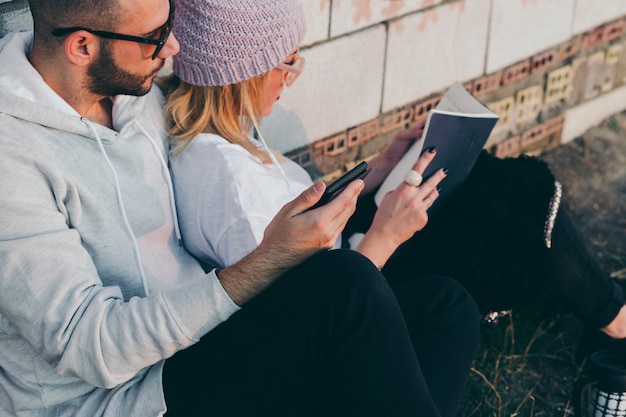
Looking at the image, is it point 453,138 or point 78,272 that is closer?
point 78,272

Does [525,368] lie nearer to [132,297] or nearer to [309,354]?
[309,354]

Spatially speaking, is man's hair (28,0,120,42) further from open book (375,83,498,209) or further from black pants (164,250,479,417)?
open book (375,83,498,209)

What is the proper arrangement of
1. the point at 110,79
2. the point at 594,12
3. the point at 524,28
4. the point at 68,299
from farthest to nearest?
the point at 594,12 < the point at 524,28 < the point at 110,79 < the point at 68,299

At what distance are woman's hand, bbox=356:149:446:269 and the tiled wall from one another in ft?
2.70

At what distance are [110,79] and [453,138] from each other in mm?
944

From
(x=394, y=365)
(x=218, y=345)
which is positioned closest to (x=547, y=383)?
(x=394, y=365)

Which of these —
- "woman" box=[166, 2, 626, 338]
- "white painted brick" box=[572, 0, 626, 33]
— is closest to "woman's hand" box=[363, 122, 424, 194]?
"woman" box=[166, 2, 626, 338]

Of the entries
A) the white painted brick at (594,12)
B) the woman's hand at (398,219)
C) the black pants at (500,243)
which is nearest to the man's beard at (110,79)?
the woman's hand at (398,219)

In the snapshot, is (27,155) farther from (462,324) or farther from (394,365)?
(462,324)

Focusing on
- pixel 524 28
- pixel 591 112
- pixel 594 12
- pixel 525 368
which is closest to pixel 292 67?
pixel 525 368

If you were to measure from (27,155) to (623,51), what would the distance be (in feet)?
11.9

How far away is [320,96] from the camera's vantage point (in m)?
3.25

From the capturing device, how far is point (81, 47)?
1.97 meters

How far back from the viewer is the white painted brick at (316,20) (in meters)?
3.03
